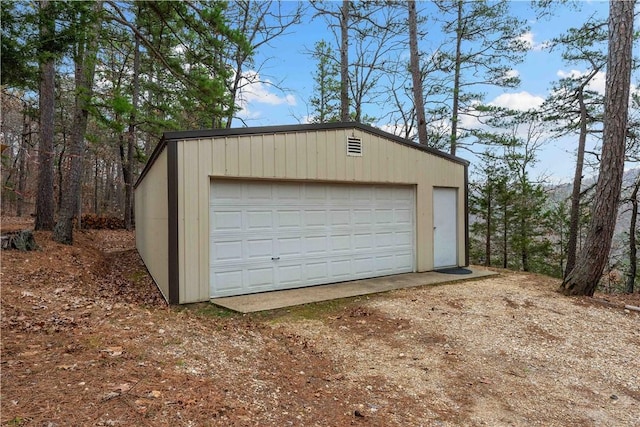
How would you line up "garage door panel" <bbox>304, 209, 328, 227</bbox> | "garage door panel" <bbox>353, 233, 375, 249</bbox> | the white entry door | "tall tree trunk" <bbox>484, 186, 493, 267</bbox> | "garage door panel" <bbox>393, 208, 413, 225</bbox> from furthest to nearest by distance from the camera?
"tall tree trunk" <bbox>484, 186, 493, 267</bbox> < the white entry door < "garage door panel" <bbox>393, 208, 413, 225</bbox> < "garage door panel" <bbox>353, 233, 375, 249</bbox> < "garage door panel" <bbox>304, 209, 328, 227</bbox>

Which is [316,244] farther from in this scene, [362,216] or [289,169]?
[289,169]

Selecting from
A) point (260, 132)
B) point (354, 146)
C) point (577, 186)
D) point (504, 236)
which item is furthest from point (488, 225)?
point (260, 132)

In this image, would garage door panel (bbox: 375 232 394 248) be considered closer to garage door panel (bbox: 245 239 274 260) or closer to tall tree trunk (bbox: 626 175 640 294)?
garage door panel (bbox: 245 239 274 260)

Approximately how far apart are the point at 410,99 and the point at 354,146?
1023 centimetres

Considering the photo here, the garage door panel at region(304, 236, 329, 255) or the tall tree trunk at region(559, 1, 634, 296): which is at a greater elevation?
the tall tree trunk at region(559, 1, 634, 296)

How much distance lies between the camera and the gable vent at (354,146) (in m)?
7.07

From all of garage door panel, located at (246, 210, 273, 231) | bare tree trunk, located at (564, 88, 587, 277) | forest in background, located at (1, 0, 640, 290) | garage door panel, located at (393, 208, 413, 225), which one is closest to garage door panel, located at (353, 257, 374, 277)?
garage door panel, located at (393, 208, 413, 225)

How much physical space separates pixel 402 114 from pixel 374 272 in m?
11.2

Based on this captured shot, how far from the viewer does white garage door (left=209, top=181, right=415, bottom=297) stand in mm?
5906

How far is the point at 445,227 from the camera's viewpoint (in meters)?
8.72

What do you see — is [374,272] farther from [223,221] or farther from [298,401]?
[298,401]

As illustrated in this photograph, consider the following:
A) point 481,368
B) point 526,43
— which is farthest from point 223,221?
point 526,43

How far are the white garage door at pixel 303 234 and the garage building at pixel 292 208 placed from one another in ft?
0.06

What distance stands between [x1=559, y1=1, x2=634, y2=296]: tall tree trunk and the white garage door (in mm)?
3160
